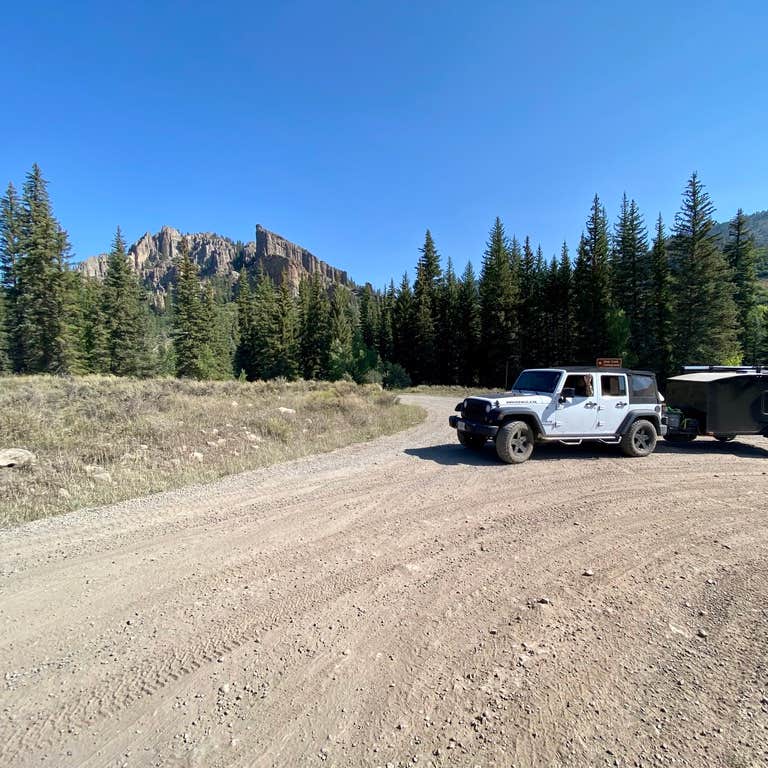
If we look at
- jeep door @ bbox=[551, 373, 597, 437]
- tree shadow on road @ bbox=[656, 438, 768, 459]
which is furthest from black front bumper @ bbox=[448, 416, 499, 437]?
tree shadow on road @ bbox=[656, 438, 768, 459]

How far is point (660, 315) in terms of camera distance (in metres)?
35.9

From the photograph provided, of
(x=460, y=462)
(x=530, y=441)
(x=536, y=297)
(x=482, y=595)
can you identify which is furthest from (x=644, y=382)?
(x=536, y=297)

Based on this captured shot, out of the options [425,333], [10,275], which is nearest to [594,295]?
[425,333]

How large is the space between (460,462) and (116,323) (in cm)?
4536

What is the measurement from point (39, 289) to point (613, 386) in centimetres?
4443

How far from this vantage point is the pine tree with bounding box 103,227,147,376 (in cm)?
4166

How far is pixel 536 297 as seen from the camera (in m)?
46.8

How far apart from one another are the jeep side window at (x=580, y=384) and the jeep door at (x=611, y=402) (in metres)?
0.23

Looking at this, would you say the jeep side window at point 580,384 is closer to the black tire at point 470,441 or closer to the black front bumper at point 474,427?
the black front bumper at point 474,427

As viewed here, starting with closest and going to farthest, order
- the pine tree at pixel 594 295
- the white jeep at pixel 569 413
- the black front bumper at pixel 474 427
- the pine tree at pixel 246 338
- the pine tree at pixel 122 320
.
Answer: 1. the black front bumper at pixel 474 427
2. the white jeep at pixel 569 413
3. the pine tree at pixel 594 295
4. the pine tree at pixel 122 320
5. the pine tree at pixel 246 338

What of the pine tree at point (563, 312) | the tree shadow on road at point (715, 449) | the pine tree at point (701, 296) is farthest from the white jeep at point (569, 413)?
the pine tree at point (563, 312)

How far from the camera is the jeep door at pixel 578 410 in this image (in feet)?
29.2

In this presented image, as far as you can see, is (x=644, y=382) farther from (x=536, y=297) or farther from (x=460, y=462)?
(x=536, y=297)

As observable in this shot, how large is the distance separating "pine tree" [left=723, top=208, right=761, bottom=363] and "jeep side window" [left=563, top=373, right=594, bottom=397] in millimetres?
45142
